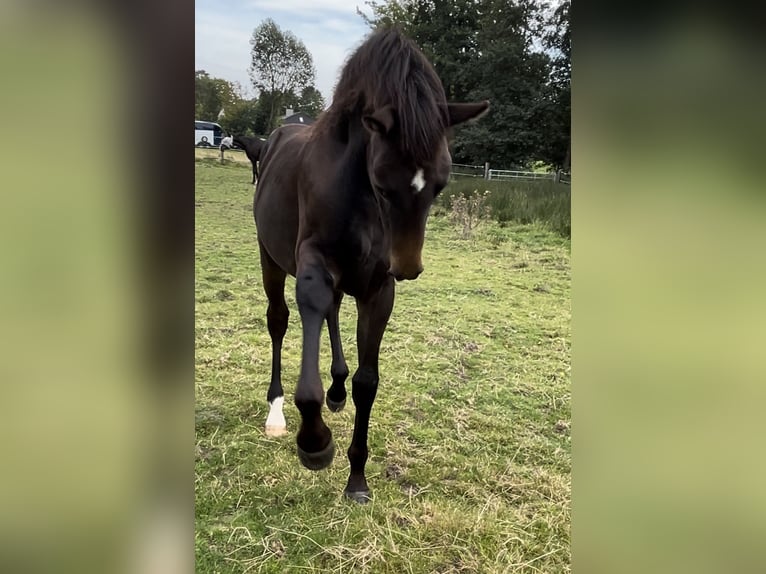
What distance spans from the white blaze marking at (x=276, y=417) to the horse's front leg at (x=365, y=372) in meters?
0.65

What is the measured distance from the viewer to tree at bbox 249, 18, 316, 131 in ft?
7.89

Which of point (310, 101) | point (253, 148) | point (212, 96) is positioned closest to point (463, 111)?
point (212, 96)

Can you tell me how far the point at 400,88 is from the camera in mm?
1590

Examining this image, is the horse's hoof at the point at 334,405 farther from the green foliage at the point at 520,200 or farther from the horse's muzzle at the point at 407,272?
the green foliage at the point at 520,200

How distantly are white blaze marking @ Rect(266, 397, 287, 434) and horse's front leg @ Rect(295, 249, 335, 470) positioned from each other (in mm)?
960

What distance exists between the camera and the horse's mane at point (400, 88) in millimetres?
1524

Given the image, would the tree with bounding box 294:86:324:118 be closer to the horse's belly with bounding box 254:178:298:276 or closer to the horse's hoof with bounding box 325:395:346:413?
the horse's belly with bounding box 254:178:298:276

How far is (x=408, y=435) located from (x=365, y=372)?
73 centimetres

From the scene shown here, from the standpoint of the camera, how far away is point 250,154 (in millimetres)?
3299
